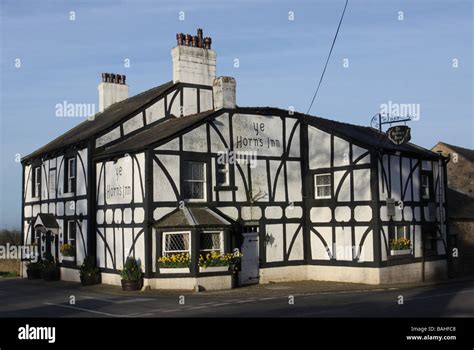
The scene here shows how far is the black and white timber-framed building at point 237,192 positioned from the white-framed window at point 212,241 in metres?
0.04

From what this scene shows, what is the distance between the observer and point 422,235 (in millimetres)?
27266

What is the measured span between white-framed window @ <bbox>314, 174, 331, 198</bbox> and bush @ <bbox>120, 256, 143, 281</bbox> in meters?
8.70

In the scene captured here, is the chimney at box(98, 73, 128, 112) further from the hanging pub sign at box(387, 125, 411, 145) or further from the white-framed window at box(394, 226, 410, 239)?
the white-framed window at box(394, 226, 410, 239)

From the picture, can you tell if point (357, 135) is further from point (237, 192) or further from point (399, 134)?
point (237, 192)

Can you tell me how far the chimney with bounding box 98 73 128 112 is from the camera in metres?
34.4

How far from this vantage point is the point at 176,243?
76.0 feet

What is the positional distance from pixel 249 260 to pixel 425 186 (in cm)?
928

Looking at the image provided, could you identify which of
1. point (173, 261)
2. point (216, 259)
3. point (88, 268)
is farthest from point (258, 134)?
point (88, 268)

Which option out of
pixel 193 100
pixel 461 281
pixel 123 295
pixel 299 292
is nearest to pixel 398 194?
pixel 461 281

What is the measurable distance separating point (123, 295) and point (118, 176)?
546 centimetres

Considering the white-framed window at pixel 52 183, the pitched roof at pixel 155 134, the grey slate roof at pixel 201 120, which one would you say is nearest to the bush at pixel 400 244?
the grey slate roof at pixel 201 120

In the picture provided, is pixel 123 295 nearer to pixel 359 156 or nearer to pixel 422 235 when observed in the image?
pixel 359 156

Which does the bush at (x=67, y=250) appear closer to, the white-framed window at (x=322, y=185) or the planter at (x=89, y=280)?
the planter at (x=89, y=280)

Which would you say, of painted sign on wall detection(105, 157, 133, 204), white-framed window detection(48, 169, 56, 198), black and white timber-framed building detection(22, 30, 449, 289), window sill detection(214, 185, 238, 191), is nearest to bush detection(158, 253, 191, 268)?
black and white timber-framed building detection(22, 30, 449, 289)
